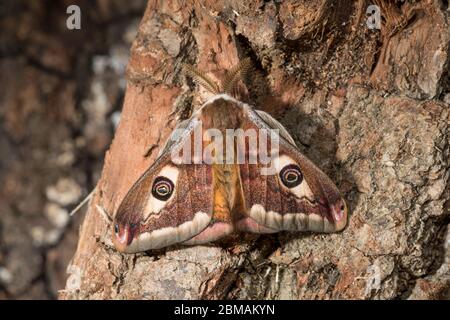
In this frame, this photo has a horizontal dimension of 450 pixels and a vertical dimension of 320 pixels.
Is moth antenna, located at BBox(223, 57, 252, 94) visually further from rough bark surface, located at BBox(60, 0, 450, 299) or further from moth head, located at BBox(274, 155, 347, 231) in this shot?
moth head, located at BBox(274, 155, 347, 231)

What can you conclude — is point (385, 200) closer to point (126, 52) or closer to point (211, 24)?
point (211, 24)

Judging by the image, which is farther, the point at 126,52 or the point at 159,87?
the point at 126,52

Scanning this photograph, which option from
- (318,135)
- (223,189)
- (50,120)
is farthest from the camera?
(50,120)

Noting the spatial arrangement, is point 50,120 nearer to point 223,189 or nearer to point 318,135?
point 223,189

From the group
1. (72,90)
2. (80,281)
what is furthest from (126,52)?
(80,281)

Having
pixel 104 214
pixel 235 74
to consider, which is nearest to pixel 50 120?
pixel 104 214

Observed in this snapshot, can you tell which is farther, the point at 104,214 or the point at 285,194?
the point at 104,214

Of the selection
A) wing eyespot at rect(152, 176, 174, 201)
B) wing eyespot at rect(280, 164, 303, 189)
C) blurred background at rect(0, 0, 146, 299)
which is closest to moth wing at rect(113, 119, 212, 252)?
wing eyespot at rect(152, 176, 174, 201)
